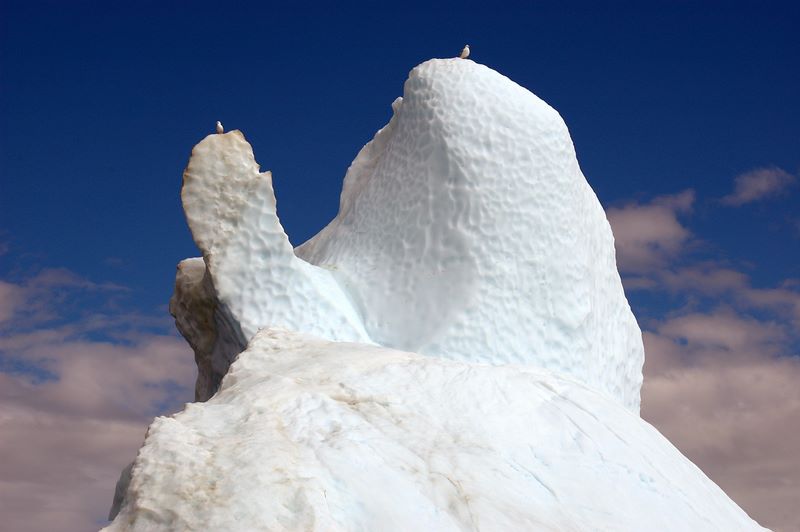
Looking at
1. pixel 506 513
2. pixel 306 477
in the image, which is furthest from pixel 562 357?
pixel 306 477

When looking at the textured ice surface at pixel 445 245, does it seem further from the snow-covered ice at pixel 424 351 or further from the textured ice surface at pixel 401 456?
the textured ice surface at pixel 401 456

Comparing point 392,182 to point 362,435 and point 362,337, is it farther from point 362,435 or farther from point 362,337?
point 362,435

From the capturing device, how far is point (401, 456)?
407cm

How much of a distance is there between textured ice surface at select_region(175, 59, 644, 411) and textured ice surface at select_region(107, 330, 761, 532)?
0.94 meters

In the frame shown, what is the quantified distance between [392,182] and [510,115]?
96cm

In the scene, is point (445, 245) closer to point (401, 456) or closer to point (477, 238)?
point (477, 238)

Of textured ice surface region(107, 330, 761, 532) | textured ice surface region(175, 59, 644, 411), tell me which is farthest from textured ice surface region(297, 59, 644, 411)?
textured ice surface region(107, 330, 761, 532)

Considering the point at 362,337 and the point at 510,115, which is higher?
the point at 510,115

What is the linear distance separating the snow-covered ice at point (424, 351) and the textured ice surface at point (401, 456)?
1cm

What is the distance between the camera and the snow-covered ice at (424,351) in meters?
3.77

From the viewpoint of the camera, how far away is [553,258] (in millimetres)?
7109

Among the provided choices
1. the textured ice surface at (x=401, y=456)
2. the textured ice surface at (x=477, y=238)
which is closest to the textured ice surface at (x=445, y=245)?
the textured ice surface at (x=477, y=238)

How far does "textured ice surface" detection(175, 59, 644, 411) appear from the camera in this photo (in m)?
6.45

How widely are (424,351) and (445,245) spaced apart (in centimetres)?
79
